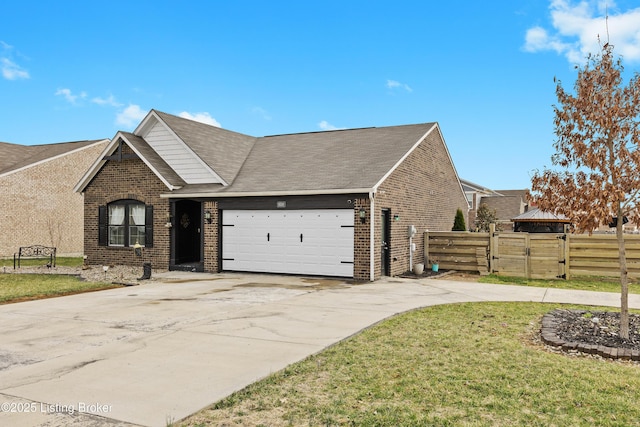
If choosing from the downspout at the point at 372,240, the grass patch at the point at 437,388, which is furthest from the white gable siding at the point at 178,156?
the grass patch at the point at 437,388

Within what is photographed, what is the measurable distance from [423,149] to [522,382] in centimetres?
1418

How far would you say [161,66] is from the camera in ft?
65.2

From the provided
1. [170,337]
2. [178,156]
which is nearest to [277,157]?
[178,156]

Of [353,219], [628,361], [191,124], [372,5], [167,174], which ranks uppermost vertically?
[372,5]

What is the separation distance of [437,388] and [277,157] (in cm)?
1500

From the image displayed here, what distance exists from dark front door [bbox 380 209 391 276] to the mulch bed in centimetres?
658

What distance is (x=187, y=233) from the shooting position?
1869cm

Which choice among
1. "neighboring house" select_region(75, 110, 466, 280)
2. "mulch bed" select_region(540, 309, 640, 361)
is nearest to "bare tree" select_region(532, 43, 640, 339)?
"mulch bed" select_region(540, 309, 640, 361)

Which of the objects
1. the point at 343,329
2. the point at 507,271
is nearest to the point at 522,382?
the point at 343,329

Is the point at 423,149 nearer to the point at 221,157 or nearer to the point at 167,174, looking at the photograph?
the point at 221,157

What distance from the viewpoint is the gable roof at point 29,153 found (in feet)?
87.4

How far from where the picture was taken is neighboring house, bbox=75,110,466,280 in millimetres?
14977

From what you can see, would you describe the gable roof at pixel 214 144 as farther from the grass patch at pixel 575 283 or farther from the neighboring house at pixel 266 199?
the grass patch at pixel 575 283

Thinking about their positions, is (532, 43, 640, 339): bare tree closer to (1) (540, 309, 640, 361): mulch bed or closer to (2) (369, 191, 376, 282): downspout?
(1) (540, 309, 640, 361): mulch bed
